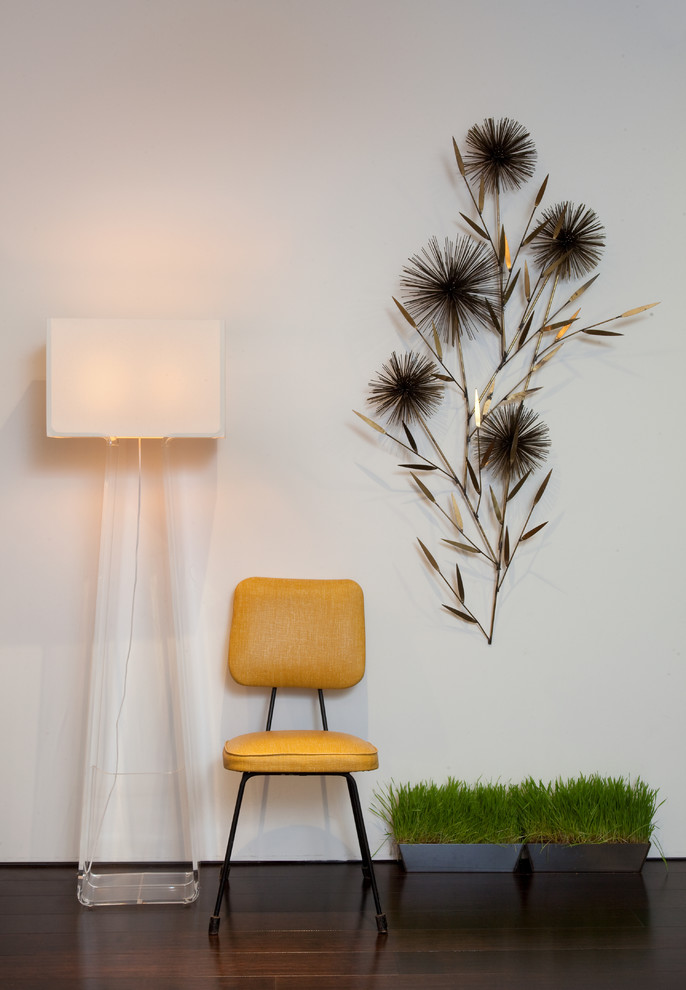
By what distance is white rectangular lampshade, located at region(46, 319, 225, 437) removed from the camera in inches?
95.6

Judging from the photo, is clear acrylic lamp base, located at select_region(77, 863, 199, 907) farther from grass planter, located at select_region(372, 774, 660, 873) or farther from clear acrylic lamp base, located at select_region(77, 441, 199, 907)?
grass planter, located at select_region(372, 774, 660, 873)

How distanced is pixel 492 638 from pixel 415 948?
1.04m

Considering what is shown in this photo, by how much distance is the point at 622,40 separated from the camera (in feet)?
9.65

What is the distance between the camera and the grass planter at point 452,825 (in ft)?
8.61

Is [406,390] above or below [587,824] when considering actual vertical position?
above

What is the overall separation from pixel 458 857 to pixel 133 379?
5.81 ft

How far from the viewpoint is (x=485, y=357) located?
2.88 metres

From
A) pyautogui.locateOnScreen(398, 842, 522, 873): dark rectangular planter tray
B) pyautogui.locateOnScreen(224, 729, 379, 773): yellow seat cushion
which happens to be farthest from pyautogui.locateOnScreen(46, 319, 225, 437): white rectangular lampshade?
pyautogui.locateOnScreen(398, 842, 522, 873): dark rectangular planter tray

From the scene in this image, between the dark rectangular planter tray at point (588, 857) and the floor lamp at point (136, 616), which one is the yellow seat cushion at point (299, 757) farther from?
the dark rectangular planter tray at point (588, 857)

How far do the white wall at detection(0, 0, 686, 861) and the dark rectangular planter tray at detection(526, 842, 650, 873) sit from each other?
0.21 meters

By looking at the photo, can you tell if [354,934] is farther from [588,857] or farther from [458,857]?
[588,857]

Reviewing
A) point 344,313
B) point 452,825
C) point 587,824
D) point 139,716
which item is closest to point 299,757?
point 139,716

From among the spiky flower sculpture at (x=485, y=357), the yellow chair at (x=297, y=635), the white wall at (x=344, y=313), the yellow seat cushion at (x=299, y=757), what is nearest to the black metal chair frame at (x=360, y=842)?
the yellow seat cushion at (x=299, y=757)

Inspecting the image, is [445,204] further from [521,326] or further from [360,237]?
[521,326]
